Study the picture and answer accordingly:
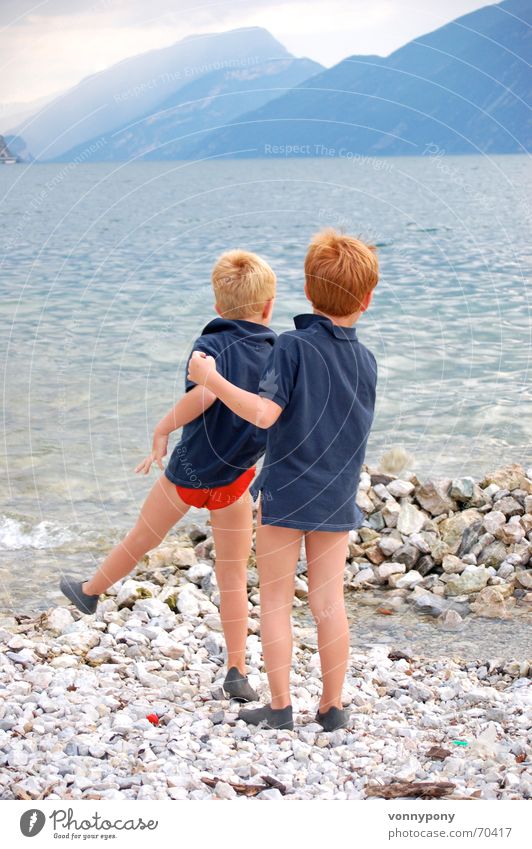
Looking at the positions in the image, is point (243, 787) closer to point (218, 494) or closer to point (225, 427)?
point (218, 494)

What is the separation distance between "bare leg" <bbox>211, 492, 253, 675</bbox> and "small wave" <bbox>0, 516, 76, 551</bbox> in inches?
103

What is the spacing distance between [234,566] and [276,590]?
1.15ft


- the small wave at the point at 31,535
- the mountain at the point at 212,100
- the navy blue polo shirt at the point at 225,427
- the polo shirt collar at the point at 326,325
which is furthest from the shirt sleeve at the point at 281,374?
the small wave at the point at 31,535

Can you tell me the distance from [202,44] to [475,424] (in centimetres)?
431

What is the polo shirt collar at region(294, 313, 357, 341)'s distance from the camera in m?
2.94

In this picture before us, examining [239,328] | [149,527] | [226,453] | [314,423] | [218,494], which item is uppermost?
[239,328]

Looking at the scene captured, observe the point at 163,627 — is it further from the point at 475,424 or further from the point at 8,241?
the point at 8,241

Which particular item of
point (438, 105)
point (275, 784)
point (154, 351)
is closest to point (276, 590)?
point (275, 784)

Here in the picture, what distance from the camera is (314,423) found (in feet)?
9.61

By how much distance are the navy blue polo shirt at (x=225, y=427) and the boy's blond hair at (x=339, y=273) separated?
1.04 feet

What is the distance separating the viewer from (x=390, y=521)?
5.55 m

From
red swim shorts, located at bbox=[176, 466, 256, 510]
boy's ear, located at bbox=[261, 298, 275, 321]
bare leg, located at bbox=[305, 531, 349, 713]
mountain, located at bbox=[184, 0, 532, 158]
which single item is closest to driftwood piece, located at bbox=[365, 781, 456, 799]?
bare leg, located at bbox=[305, 531, 349, 713]

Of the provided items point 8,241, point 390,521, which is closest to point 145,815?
point 390,521

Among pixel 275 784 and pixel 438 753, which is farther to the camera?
pixel 438 753
